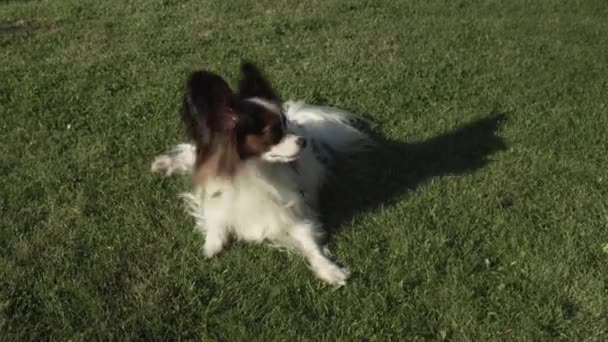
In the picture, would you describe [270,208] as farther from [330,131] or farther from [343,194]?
[330,131]

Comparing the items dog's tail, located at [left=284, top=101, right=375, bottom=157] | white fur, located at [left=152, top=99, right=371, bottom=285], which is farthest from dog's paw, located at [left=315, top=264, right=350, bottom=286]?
dog's tail, located at [left=284, top=101, right=375, bottom=157]

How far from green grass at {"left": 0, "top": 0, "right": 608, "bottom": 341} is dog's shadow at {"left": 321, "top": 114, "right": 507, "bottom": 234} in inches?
1.0

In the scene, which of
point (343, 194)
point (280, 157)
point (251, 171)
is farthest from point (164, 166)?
point (280, 157)

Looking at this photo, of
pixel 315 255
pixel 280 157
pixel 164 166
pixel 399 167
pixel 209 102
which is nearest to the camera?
pixel 209 102

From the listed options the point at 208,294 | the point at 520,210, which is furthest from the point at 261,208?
the point at 520,210

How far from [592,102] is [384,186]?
3352 mm

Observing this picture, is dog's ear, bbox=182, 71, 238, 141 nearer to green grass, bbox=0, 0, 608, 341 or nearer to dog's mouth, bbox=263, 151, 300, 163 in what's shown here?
dog's mouth, bbox=263, 151, 300, 163

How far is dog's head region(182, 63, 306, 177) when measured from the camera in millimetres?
4211

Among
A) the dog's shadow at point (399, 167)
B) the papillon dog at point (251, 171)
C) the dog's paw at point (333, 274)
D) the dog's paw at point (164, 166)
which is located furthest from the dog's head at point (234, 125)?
the dog's paw at point (164, 166)

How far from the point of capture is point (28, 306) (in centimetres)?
423

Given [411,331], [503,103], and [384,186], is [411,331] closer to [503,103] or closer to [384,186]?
[384,186]

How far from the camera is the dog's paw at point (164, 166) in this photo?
5980 millimetres

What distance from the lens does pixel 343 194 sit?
5777mm

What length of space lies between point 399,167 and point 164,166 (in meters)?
2.09
